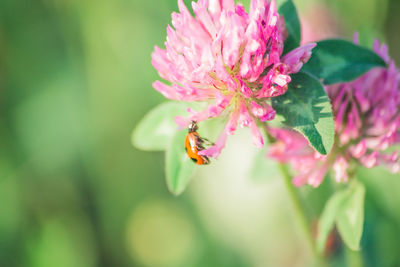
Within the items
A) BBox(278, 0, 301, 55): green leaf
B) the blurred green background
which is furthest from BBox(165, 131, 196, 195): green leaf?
the blurred green background

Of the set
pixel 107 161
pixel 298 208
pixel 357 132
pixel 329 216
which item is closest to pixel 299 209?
pixel 298 208

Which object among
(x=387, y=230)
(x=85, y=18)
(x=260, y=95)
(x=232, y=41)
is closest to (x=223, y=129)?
(x=260, y=95)

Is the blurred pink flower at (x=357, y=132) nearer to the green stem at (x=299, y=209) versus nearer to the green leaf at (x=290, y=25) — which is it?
the green stem at (x=299, y=209)

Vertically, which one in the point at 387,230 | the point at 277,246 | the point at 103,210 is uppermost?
the point at 103,210

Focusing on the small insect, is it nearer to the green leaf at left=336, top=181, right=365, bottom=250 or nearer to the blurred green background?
the green leaf at left=336, top=181, right=365, bottom=250

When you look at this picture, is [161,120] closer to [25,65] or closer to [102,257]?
[102,257]

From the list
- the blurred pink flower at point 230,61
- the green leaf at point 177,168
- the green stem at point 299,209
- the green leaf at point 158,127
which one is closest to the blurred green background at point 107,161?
the green stem at point 299,209
